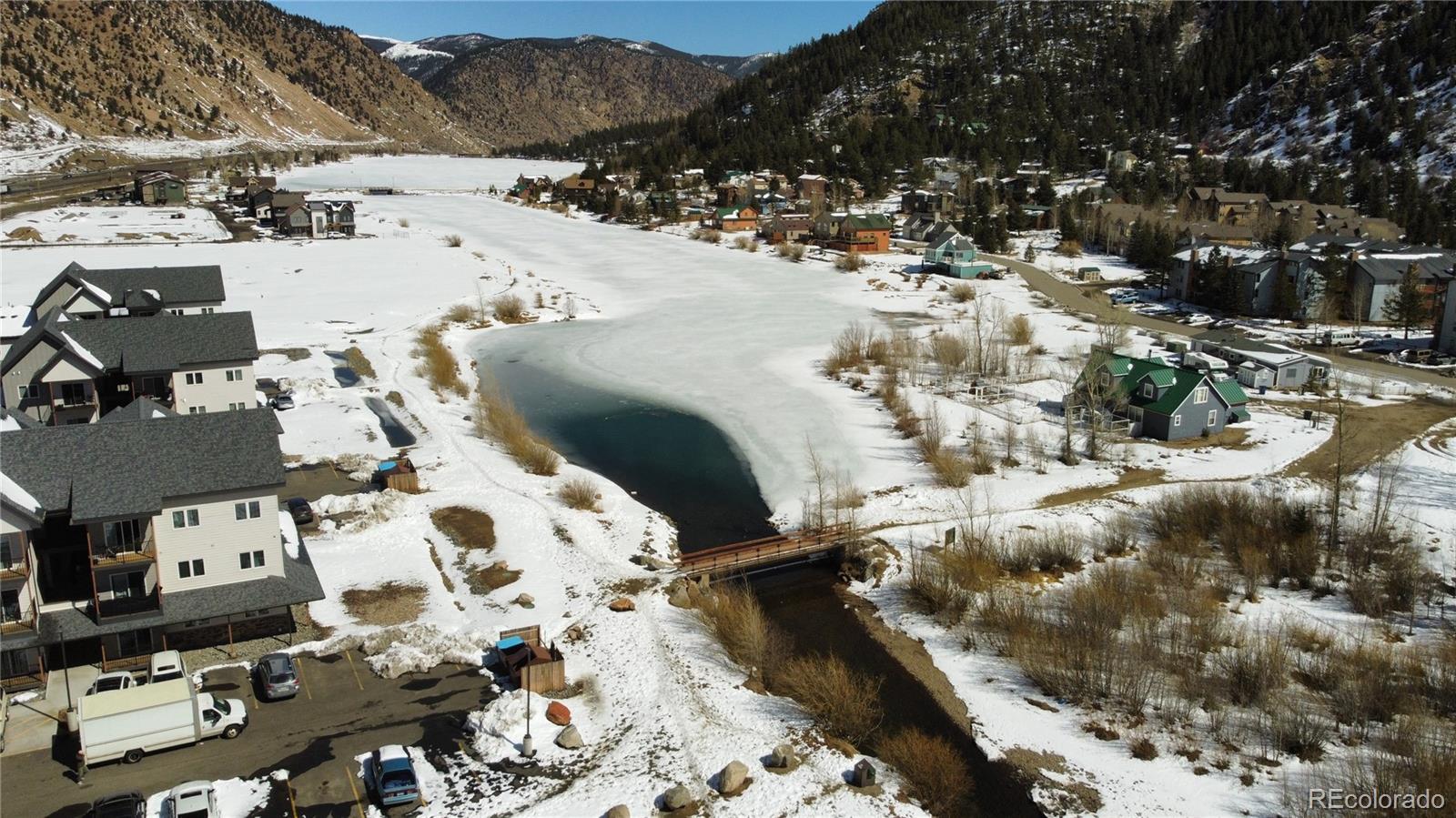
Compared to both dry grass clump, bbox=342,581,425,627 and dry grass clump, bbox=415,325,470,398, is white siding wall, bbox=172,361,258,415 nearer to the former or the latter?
dry grass clump, bbox=342,581,425,627

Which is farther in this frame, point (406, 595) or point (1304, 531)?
point (1304, 531)

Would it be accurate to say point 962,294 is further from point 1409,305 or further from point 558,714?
point 558,714

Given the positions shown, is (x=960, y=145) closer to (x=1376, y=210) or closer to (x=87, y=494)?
(x=1376, y=210)

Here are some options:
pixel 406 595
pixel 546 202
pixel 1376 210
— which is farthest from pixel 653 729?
pixel 546 202

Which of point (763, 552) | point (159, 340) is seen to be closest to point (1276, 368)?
point (763, 552)

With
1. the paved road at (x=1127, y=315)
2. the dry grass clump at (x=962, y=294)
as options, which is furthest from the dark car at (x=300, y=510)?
the dry grass clump at (x=962, y=294)

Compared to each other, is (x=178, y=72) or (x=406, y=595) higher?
(x=178, y=72)

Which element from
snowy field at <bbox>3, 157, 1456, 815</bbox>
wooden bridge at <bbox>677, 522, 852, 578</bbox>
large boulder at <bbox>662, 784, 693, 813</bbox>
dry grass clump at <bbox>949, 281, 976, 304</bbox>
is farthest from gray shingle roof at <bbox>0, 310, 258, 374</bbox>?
dry grass clump at <bbox>949, 281, 976, 304</bbox>
